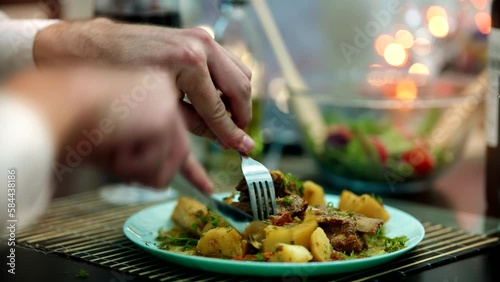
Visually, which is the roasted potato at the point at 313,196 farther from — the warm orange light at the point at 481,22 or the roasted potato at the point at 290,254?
the warm orange light at the point at 481,22

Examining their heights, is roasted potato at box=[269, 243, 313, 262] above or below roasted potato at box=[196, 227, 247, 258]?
above

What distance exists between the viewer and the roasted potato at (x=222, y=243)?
4.04ft

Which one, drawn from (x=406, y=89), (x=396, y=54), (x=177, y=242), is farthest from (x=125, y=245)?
(x=396, y=54)

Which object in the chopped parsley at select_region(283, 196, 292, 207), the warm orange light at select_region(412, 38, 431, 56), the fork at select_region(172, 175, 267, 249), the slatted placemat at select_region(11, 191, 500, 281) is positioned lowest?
the slatted placemat at select_region(11, 191, 500, 281)

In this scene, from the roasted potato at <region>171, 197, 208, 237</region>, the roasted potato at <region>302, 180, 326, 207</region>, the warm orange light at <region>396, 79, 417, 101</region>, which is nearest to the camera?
the roasted potato at <region>171, 197, 208, 237</region>

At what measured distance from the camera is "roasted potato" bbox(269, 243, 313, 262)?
1162 millimetres

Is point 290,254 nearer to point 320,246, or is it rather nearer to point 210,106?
point 320,246

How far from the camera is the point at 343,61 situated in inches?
125

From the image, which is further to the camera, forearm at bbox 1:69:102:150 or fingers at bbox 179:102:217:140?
fingers at bbox 179:102:217:140

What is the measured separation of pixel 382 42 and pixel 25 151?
6.97 ft

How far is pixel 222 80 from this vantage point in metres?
1.37

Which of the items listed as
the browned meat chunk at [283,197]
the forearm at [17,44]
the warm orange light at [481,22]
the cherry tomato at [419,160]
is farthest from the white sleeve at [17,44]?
the warm orange light at [481,22]

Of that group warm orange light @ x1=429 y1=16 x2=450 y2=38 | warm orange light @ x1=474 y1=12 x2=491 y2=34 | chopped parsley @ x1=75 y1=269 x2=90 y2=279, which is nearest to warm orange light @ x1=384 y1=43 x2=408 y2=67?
warm orange light @ x1=429 y1=16 x2=450 y2=38

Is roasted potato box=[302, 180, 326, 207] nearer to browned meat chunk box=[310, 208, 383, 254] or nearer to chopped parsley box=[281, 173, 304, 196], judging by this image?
chopped parsley box=[281, 173, 304, 196]
